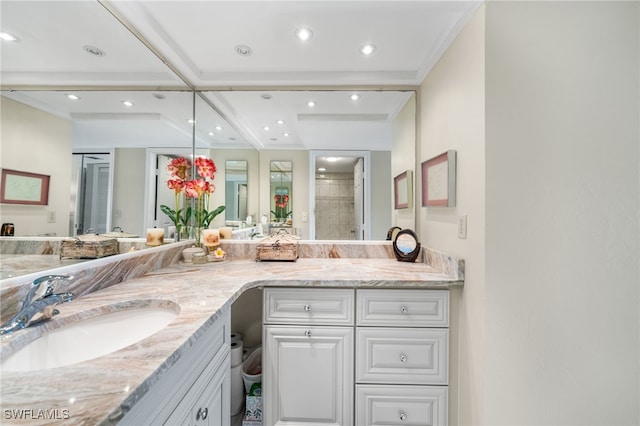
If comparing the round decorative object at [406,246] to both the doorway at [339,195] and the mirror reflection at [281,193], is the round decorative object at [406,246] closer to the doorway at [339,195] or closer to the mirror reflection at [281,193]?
the doorway at [339,195]

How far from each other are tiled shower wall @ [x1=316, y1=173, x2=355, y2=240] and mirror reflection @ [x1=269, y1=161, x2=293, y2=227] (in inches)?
11.3

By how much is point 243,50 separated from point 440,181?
1432 mm

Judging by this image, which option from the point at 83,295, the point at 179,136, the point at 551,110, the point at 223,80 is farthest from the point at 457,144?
the point at 83,295

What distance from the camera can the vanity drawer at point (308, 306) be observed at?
1.37 m

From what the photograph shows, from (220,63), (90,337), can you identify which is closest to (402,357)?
(90,337)

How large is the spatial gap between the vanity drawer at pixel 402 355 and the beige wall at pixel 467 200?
0.07 m

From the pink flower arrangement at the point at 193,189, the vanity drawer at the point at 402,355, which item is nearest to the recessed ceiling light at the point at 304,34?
the pink flower arrangement at the point at 193,189

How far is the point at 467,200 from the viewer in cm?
122

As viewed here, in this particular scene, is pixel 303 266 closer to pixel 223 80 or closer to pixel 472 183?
pixel 472 183

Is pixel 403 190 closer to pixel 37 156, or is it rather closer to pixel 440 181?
pixel 440 181

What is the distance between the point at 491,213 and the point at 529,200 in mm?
189

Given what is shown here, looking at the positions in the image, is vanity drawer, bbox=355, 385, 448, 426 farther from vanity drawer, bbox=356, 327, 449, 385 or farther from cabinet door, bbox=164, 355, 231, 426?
cabinet door, bbox=164, 355, 231, 426

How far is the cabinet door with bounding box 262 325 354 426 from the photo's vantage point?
1357 mm

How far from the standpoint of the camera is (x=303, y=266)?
64.7 inches
